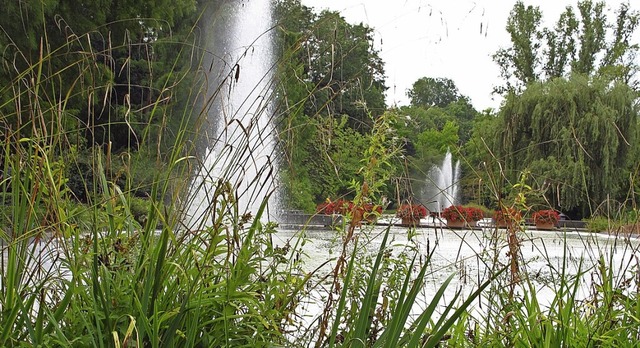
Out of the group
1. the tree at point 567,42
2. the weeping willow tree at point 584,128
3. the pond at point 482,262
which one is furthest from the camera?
the tree at point 567,42

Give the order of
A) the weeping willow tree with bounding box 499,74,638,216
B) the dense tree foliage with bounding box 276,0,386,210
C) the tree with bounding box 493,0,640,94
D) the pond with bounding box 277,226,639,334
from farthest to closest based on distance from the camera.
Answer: the tree with bounding box 493,0,640,94
the weeping willow tree with bounding box 499,74,638,216
the pond with bounding box 277,226,639,334
the dense tree foliage with bounding box 276,0,386,210

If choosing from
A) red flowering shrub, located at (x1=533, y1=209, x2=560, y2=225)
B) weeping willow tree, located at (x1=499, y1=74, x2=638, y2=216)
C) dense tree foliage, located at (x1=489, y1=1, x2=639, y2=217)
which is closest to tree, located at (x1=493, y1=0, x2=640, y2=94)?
dense tree foliage, located at (x1=489, y1=1, x2=639, y2=217)

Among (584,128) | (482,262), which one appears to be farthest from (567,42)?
(482,262)

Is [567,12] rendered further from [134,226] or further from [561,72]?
[134,226]

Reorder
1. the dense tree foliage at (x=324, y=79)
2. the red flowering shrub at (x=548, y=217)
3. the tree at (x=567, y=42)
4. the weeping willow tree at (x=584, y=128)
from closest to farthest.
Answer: the dense tree foliage at (x=324, y=79), the red flowering shrub at (x=548, y=217), the weeping willow tree at (x=584, y=128), the tree at (x=567, y=42)

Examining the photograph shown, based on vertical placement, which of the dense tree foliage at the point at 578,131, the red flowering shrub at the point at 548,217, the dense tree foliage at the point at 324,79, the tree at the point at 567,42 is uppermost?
the tree at the point at 567,42

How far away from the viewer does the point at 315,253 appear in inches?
273

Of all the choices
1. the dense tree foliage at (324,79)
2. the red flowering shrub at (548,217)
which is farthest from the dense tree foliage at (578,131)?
the dense tree foliage at (324,79)

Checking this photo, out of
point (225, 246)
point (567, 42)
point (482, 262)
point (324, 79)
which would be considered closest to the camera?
point (225, 246)

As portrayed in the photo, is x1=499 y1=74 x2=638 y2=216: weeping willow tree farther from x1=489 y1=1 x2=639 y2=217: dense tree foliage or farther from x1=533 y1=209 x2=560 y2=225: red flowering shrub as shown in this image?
x1=533 y1=209 x2=560 y2=225: red flowering shrub

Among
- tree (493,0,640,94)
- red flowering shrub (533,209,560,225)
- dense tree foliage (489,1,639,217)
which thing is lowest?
red flowering shrub (533,209,560,225)

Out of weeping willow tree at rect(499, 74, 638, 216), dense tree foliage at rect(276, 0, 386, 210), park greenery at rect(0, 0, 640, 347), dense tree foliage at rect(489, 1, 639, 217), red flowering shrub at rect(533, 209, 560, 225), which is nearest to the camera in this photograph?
park greenery at rect(0, 0, 640, 347)

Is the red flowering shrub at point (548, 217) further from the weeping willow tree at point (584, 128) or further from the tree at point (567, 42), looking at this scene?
the tree at point (567, 42)

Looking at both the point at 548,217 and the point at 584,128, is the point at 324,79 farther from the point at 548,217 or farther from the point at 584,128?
the point at 584,128
